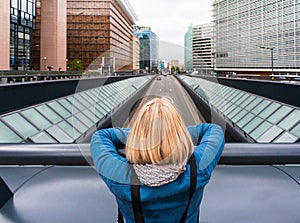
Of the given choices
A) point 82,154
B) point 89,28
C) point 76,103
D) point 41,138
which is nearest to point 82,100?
point 76,103

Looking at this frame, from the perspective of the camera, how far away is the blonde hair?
72 centimetres

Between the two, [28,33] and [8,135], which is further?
[28,33]

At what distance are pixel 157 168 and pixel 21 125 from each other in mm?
3925

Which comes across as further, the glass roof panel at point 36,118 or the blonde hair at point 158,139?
the glass roof panel at point 36,118

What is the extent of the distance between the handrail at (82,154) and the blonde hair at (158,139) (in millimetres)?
325

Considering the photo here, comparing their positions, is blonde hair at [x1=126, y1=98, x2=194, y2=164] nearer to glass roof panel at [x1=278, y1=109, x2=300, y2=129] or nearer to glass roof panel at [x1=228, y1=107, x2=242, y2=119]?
glass roof panel at [x1=278, y1=109, x2=300, y2=129]

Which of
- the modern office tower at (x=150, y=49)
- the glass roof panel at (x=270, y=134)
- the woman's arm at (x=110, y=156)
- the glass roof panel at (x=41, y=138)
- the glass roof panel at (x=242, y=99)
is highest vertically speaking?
the modern office tower at (x=150, y=49)

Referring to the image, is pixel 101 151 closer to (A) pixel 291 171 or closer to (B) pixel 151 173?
(B) pixel 151 173

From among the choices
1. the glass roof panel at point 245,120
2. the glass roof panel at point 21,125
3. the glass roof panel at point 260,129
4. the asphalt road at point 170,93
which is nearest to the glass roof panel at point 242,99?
the glass roof panel at point 245,120

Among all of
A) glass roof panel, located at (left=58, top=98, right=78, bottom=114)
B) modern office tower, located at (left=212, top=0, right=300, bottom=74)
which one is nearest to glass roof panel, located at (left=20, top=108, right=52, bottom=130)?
glass roof panel, located at (left=58, top=98, right=78, bottom=114)

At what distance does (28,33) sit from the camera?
29.0 metres

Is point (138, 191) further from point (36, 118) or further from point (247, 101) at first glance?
point (247, 101)

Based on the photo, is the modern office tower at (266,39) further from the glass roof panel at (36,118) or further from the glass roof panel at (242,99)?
the glass roof panel at (36,118)

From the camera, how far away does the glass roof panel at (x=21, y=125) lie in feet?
13.4
